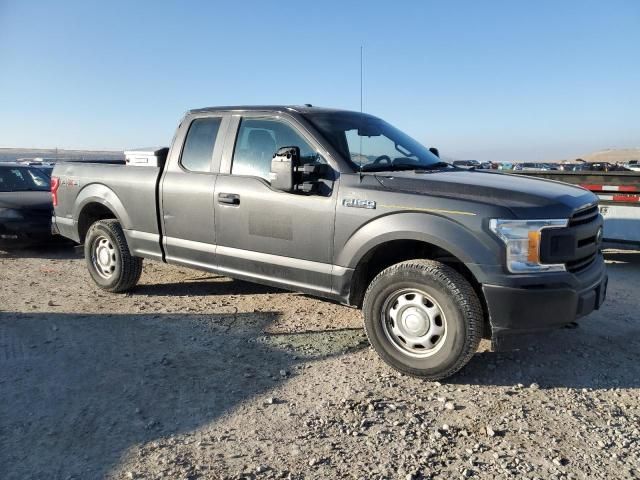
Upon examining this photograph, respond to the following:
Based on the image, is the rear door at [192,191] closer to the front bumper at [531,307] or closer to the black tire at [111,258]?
the black tire at [111,258]

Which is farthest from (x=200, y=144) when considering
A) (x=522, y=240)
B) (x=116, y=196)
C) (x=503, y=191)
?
(x=522, y=240)

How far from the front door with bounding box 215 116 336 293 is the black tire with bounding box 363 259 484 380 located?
20.8 inches

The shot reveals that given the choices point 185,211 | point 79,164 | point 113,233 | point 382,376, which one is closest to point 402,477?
point 382,376

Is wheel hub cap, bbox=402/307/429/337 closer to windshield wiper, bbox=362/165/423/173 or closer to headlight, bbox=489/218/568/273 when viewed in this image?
headlight, bbox=489/218/568/273

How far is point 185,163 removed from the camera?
5.20 m

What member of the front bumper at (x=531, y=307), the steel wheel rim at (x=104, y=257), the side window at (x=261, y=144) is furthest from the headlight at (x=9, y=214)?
the front bumper at (x=531, y=307)

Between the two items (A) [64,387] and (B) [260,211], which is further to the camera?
(B) [260,211]

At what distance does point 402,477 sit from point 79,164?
5.37 meters

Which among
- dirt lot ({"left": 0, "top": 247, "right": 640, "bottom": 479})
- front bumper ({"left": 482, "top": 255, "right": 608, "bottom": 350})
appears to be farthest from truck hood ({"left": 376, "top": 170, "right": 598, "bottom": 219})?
dirt lot ({"left": 0, "top": 247, "right": 640, "bottom": 479})

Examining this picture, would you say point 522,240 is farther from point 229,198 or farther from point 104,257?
point 104,257

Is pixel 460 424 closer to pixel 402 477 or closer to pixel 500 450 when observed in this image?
pixel 500 450

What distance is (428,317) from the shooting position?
374 cm

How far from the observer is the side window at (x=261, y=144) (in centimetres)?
452

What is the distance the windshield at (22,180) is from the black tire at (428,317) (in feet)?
26.7
